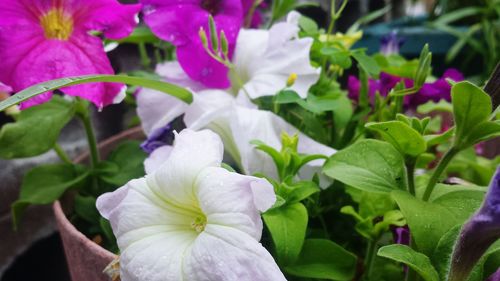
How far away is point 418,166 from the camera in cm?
41

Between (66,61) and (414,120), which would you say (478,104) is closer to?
(414,120)

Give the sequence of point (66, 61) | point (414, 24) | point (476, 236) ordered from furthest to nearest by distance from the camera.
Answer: point (414, 24)
point (66, 61)
point (476, 236)

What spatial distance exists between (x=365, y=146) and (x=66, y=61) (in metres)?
0.21

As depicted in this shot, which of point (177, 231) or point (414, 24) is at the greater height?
point (177, 231)

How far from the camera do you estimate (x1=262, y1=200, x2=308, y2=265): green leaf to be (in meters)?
0.30

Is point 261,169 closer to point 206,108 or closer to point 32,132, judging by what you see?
point 206,108

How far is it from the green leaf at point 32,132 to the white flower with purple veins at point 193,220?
15 cm

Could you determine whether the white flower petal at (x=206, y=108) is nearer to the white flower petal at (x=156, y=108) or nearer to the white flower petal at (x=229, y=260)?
the white flower petal at (x=156, y=108)

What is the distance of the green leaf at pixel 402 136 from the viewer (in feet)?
1.00

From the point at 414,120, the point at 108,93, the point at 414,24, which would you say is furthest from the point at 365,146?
the point at 414,24

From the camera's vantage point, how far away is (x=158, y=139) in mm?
431

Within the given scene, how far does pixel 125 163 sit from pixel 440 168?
28cm

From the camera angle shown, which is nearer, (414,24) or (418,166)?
(418,166)

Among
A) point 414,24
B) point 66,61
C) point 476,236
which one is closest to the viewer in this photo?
point 476,236
